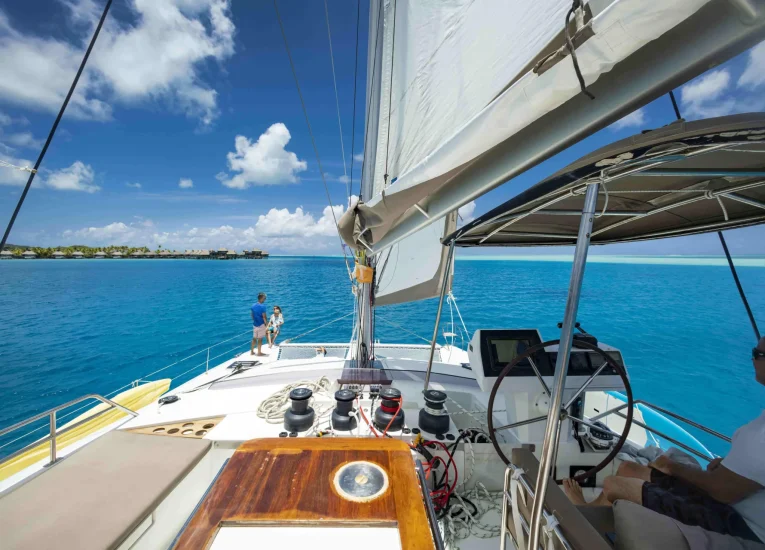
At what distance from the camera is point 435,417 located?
8.82 ft

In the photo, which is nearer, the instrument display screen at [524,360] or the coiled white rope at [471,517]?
the coiled white rope at [471,517]

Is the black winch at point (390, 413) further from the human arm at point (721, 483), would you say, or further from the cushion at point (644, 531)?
the human arm at point (721, 483)

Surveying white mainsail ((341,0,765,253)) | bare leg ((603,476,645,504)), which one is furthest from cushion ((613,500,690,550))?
white mainsail ((341,0,765,253))

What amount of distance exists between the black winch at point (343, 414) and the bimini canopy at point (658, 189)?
5.45 feet

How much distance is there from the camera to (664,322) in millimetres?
18719

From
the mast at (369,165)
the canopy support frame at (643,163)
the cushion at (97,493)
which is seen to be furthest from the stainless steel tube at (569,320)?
the mast at (369,165)

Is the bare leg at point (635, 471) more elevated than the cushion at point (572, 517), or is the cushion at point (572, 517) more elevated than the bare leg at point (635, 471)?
the cushion at point (572, 517)

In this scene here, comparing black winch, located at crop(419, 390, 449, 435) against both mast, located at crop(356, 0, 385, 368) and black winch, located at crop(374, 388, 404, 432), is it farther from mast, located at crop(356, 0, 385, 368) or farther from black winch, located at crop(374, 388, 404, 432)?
mast, located at crop(356, 0, 385, 368)

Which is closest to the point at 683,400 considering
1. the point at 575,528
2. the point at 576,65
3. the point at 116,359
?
the point at 575,528

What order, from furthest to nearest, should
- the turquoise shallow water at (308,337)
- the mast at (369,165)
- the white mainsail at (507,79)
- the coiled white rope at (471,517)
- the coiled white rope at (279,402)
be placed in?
the turquoise shallow water at (308,337) → the mast at (369,165) → the coiled white rope at (279,402) → the coiled white rope at (471,517) → the white mainsail at (507,79)

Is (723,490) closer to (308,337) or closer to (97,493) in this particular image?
(97,493)

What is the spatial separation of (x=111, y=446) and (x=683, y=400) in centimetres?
1329

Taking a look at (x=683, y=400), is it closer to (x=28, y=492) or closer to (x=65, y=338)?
(x=28, y=492)

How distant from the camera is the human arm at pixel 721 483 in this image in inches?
61.3
